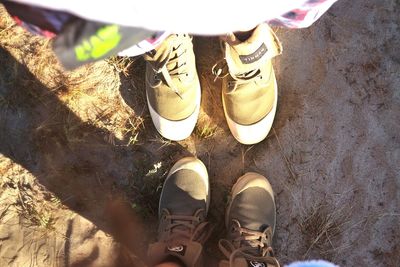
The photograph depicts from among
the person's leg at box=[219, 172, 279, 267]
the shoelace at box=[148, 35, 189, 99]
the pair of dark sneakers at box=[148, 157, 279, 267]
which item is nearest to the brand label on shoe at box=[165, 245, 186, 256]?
the pair of dark sneakers at box=[148, 157, 279, 267]

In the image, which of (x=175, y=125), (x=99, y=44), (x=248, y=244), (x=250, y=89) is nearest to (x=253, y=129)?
(x=250, y=89)

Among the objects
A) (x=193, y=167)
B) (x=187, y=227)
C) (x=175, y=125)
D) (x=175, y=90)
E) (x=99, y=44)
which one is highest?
(x=99, y=44)

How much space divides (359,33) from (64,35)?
3.57ft

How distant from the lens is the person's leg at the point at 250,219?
142cm

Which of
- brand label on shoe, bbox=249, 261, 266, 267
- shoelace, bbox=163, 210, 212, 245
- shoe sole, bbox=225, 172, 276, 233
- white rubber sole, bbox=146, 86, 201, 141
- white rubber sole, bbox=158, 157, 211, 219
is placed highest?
white rubber sole, bbox=146, 86, 201, 141

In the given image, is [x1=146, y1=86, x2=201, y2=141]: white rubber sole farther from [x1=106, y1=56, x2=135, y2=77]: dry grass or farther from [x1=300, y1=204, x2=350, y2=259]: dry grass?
[x1=300, y1=204, x2=350, y2=259]: dry grass

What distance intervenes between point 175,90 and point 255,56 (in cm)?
28

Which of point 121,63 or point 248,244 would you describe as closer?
point 248,244

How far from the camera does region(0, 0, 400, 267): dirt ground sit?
1502 mm

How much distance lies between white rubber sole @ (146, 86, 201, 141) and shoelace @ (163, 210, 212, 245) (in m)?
0.23

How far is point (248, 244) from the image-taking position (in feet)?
4.69

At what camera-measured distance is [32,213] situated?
1515mm

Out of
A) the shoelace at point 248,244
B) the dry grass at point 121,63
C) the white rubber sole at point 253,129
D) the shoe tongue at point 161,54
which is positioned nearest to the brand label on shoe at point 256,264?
the shoelace at point 248,244

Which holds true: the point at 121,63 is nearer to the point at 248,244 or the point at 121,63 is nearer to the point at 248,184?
the point at 248,184
